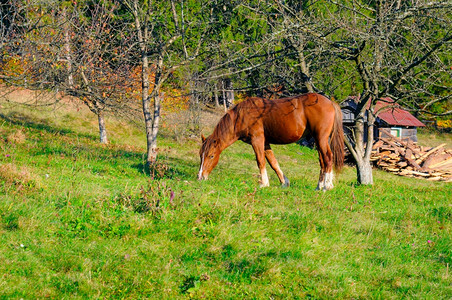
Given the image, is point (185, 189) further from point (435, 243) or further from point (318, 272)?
point (435, 243)

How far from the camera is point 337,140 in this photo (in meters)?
9.74

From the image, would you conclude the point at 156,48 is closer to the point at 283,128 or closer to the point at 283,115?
the point at 283,115

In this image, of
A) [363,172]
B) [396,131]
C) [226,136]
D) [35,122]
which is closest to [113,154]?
[226,136]

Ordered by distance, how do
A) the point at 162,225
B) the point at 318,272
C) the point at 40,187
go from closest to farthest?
1. the point at 318,272
2. the point at 162,225
3. the point at 40,187

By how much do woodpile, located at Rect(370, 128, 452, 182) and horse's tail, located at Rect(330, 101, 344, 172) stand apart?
14.4m

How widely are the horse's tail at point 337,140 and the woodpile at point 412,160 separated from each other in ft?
47.2

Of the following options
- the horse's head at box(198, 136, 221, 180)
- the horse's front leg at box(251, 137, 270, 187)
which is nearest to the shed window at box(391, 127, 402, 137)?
the horse's front leg at box(251, 137, 270, 187)

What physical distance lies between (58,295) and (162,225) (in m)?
1.82

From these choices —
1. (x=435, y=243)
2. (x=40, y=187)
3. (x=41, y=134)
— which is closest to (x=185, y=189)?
(x=40, y=187)

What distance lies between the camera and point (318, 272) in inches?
182

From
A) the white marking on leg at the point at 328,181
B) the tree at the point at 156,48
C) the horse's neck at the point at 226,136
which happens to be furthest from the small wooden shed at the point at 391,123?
the horse's neck at the point at 226,136

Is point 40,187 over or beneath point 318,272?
over

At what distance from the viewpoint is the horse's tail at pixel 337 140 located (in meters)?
9.66

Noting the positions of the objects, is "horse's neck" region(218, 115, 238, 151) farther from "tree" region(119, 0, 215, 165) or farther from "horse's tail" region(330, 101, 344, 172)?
"horse's tail" region(330, 101, 344, 172)
